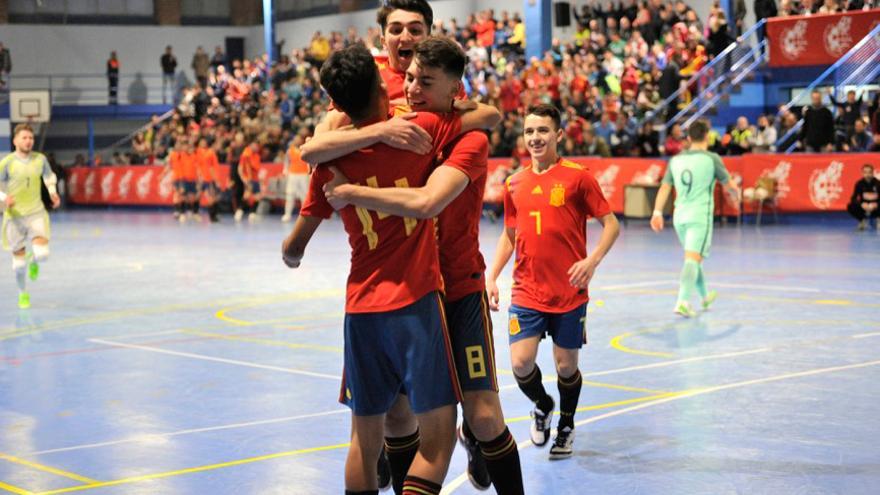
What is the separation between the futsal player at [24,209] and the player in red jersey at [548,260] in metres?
8.84

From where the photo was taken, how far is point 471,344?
5.21 meters

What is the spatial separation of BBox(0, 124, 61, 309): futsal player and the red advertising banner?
62.7 feet

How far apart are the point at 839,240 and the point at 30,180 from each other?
1341 centimetres

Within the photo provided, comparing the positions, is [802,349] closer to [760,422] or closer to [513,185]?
[760,422]

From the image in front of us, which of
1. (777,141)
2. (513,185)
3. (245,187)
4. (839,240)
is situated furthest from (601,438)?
(245,187)

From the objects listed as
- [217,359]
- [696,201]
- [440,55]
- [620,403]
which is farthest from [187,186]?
[440,55]

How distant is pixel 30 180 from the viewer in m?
15.3

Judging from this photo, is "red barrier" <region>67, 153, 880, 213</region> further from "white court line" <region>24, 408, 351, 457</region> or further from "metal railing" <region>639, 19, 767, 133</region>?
"white court line" <region>24, 408, 351, 457</region>

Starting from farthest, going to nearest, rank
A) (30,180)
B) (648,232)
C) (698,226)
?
(648,232) → (30,180) → (698,226)

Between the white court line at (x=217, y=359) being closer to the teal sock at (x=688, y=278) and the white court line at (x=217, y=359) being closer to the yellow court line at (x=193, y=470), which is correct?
the yellow court line at (x=193, y=470)

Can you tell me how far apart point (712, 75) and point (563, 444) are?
81.1 feet

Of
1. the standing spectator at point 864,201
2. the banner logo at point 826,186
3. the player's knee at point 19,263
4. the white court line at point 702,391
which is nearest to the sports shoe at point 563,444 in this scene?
the white court line at point 702,391

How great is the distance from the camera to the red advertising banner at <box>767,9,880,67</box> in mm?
28016

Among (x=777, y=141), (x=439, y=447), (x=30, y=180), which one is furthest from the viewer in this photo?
(x=777, y=141)
